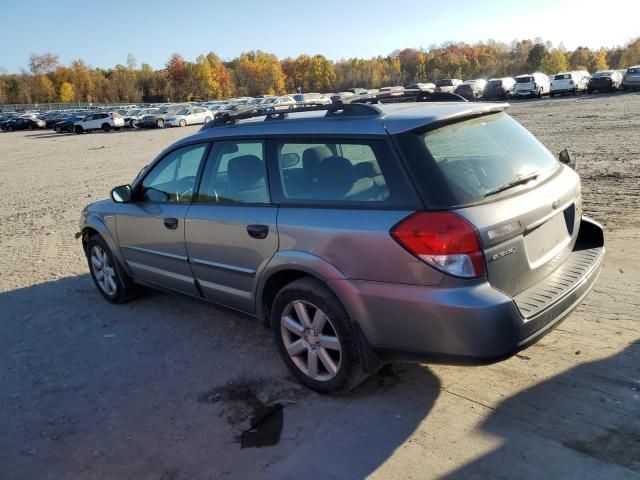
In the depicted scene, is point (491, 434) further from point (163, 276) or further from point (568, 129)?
point (568, 129)

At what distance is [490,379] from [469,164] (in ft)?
4.63

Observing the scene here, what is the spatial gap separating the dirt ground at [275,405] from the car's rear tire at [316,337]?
6.1 inches

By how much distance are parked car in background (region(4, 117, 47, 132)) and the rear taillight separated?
5752 cm

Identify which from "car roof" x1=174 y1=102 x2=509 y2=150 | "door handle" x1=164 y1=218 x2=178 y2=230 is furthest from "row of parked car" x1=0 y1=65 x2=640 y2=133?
"car roof" x1=174 y1=102 x2=509 y2=150

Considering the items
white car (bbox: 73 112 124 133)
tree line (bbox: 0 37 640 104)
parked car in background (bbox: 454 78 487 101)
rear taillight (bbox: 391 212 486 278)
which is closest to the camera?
rear taillight (bbox: 391 212 486 278)

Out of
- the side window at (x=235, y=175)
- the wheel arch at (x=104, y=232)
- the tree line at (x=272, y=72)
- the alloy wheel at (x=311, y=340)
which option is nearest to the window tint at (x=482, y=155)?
the alloy wheel at (x=311, y=340)

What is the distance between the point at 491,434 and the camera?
3.04m

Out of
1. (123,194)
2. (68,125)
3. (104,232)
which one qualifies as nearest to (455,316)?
(123,194)

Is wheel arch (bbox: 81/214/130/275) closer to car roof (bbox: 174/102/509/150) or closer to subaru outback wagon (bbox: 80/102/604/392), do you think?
subaru outback wagon (bbox: 80/102/604/392)

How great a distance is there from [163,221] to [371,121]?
215 cm

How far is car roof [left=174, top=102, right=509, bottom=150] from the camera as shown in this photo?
128 inches

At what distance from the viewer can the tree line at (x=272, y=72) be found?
352 ft

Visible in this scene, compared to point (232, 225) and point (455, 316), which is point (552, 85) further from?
point (455, 316)

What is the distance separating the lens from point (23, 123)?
2060 inches
